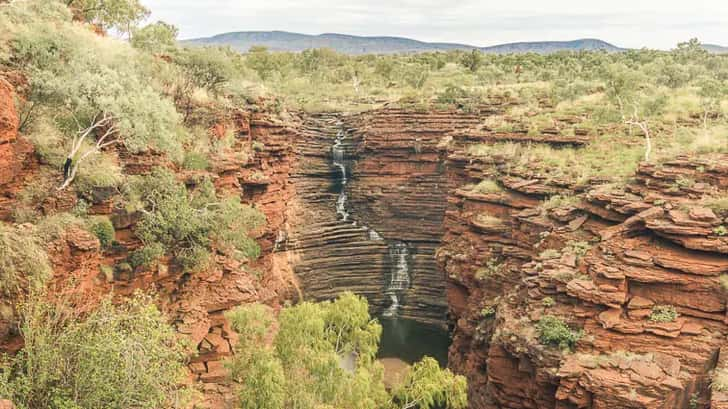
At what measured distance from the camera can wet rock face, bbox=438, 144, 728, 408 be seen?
44.7 feet

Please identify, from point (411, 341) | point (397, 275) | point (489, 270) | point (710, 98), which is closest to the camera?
point (489, 270)

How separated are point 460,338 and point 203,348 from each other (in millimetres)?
11381

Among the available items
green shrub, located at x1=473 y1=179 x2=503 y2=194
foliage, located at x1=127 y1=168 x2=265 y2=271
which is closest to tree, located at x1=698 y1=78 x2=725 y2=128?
green shrub, located at x1=473 y1=179 x2=503 y2=194

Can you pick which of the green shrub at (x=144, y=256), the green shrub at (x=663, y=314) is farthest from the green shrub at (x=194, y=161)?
the green shrub at (x=663, y=314)

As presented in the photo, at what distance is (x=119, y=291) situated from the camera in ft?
45.6

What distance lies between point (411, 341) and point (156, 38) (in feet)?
69.0

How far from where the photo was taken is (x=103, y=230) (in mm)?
13844

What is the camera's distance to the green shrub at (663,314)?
14266 millimetres

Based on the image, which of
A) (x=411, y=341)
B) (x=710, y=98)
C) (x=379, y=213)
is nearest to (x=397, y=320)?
(x=411, y=341)

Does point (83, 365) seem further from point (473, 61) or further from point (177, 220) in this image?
point (473, 61)

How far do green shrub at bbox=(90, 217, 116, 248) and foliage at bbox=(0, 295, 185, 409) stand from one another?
3.40 metres

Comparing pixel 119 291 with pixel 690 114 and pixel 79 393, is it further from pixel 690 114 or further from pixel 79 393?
pixel 690 114

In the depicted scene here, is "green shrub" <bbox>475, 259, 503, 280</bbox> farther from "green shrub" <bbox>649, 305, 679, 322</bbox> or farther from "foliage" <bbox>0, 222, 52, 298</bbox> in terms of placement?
"foliage" <bbox>0, 222, 52, 298</bbox>

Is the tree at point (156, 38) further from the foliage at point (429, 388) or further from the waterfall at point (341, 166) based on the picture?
the foliage at point (429, 388)
